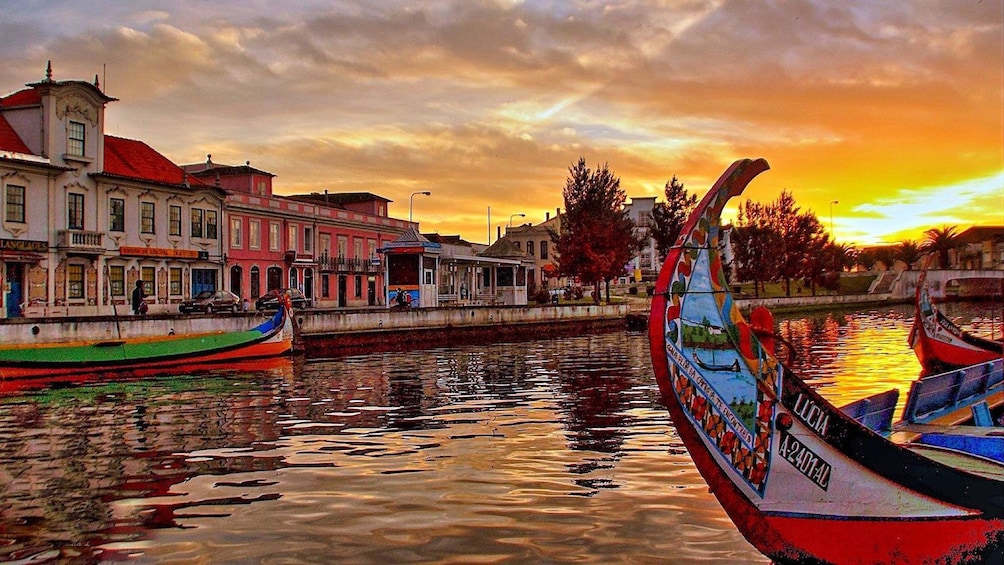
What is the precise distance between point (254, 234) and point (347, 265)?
8.80 metres

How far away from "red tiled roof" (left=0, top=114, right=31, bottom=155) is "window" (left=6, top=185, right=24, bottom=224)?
172 centimetres

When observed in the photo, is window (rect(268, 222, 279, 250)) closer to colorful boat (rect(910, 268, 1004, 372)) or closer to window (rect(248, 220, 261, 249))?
window (rect(248, 220, 261, 249))

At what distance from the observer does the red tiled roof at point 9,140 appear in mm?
36812

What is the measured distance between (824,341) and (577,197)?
93.3ft

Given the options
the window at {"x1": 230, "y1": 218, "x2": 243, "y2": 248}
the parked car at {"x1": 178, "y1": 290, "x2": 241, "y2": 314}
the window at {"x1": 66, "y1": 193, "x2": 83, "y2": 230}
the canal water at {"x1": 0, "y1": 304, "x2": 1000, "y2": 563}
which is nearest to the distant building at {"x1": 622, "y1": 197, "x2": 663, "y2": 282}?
the window at {"x1": 230, "y1": 218, "x2": 243, "y2": 248}

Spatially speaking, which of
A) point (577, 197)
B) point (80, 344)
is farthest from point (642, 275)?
point (80, 344)

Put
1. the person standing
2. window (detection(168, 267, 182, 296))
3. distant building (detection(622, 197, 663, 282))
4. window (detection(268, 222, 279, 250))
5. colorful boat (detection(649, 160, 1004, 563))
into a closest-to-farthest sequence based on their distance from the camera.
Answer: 1. colorful boat (detection(649, 160, 1004, 563))
2. the person standing
3. window (detection(168, 267, 182, 296))
4. window (detection(268, 222, 279, 250))
5. distant building (detection(622, 197, 663, 282))

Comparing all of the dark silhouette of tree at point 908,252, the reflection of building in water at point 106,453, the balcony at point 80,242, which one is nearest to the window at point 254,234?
the balcony at point 80,242

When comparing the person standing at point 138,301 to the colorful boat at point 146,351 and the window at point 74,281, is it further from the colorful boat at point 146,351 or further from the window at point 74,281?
the colorful boat at point 146,351

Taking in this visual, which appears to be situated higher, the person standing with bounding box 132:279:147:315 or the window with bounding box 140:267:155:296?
the window with bounding box 140:267:155:296

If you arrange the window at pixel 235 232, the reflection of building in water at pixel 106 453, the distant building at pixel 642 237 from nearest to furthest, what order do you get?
the reflection of building in water at pixel 106 453, the window at pixel 235 232, the distant building at pixel 642 237

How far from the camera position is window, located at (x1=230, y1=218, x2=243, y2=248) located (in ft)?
162

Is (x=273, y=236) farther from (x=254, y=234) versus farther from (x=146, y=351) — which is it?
(x=146, y=351)

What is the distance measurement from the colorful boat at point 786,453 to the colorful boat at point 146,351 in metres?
24.3
